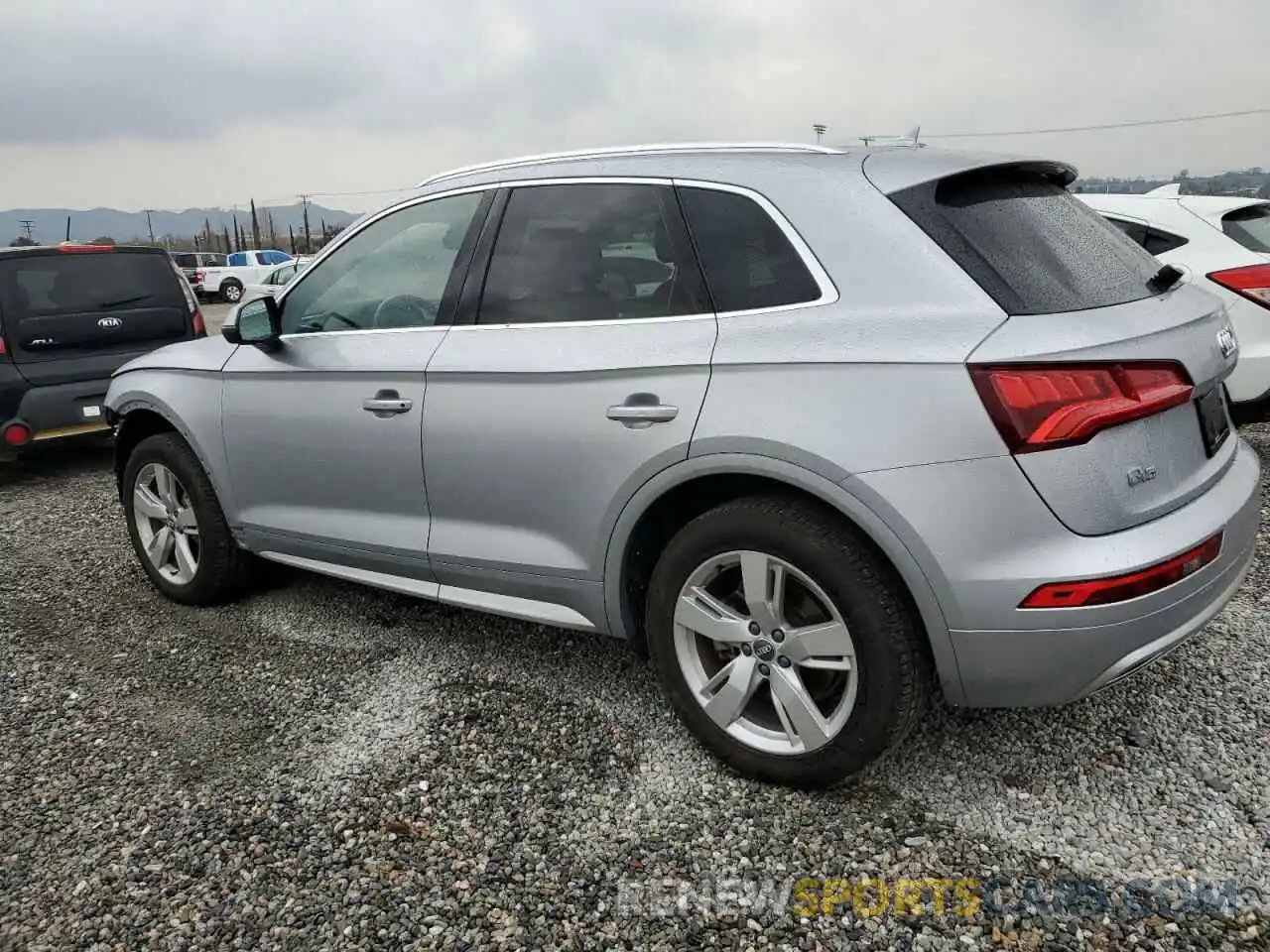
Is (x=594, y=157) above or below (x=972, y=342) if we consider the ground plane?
above

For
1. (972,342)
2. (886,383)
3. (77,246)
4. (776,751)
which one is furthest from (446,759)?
(77,246)

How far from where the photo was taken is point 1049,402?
2.15 metres

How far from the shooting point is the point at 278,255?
3022 centimetres

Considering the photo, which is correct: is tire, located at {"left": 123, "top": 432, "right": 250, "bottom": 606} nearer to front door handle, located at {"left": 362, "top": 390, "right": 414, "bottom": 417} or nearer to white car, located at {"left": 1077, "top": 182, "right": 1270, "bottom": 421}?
front door handle, located at {"left": 362, "top": 390, "right": 414, "bottom": 417}

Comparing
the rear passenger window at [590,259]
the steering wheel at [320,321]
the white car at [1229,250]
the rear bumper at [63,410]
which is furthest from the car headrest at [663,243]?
the rear bumper at [63,410]

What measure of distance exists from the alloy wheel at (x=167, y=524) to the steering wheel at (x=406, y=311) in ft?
4.42

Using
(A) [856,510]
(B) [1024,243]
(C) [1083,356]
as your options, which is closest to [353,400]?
(A) [856,510]

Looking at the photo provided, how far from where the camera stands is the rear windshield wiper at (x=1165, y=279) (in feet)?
8.63

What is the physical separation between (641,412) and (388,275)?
1.31m

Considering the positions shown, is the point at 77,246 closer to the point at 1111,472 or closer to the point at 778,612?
the point at 778,612

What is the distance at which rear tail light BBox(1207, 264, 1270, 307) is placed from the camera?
5.09 metres

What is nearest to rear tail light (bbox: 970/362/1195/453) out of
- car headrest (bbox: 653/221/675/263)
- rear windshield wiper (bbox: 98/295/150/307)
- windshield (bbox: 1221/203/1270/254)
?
car headrest (bbox: 653/221/675/263)

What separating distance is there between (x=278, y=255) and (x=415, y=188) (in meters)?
29.2

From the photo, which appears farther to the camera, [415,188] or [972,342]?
[415,188]
